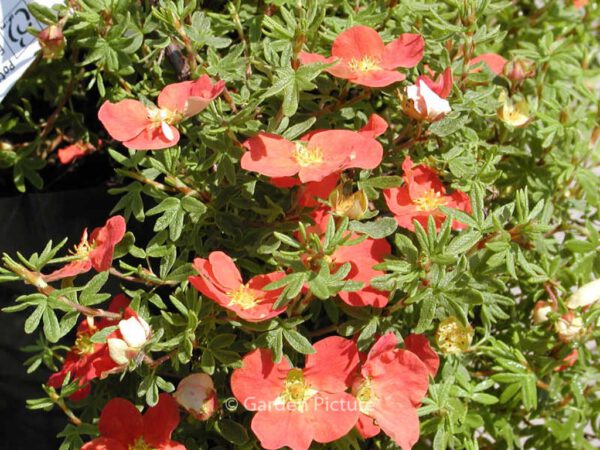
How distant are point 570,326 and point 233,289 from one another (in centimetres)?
60

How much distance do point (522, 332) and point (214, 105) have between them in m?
0.75

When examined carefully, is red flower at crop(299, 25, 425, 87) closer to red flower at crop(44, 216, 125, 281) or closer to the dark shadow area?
red flower at crop(44, 216, 125, 281)

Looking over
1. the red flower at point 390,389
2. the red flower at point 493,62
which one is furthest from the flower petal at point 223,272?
the red flower at point 493,62

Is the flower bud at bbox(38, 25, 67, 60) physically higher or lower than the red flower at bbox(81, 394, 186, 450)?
higher

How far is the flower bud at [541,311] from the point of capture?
4.52 ft

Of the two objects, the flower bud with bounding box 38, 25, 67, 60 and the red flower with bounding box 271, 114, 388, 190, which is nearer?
the red flower with bounding box 271, 114, 388, 190

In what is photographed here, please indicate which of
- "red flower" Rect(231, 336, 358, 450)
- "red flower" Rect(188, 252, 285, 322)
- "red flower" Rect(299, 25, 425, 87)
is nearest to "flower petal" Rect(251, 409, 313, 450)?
"red flower" Rect(231, 336, 358, 450)

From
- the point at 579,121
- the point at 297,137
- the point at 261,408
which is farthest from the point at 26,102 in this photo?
the point at 579,121

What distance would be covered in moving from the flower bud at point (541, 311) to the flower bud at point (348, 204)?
462mm

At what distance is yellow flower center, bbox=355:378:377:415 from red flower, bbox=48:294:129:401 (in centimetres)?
34

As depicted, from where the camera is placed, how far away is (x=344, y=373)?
1116 millimetres

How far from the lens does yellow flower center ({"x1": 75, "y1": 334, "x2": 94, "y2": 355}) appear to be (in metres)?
1.22

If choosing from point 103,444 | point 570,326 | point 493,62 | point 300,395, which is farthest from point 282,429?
point 493,62

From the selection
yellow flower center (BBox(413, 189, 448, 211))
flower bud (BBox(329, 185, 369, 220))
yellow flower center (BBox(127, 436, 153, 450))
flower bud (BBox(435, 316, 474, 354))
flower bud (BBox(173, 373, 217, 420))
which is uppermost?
flower bud (BBox(329, 185, 369, 220))
